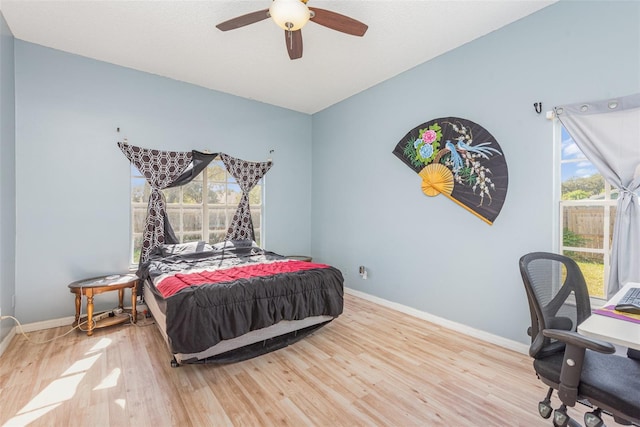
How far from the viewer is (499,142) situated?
2.69 metres

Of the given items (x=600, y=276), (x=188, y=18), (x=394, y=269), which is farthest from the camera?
(x=394, y=269)

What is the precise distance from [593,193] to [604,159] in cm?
31

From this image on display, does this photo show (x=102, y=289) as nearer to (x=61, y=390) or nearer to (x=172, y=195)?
(x=61, y=390)

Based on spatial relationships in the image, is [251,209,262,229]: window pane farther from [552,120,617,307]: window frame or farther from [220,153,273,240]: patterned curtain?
[552,120,617,307]: window frame

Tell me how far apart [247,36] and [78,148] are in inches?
88.5

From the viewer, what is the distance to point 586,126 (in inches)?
85.1

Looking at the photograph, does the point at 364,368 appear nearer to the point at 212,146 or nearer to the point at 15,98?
the point at 212,146

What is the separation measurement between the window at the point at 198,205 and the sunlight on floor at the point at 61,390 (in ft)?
4.69

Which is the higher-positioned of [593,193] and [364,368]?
[593,193]

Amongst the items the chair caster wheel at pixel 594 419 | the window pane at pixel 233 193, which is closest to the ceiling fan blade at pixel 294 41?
the window pane at pixel 233 193

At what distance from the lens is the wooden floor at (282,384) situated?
5.70 ft

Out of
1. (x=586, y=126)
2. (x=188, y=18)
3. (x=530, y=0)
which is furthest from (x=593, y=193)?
(x=188, y=18)

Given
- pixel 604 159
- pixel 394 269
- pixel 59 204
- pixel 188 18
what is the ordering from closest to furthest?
1. pixel 604 159
2. pixel 188 18
3. pixel 59 204
4. pixel 394 269

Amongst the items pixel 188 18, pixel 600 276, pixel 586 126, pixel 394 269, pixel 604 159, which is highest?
pixel 188 18
